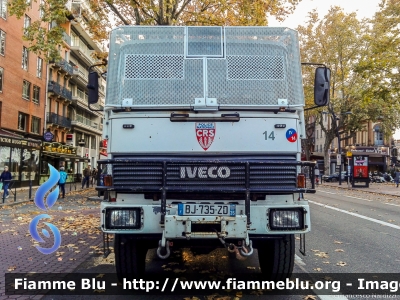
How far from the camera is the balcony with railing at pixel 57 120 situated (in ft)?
139

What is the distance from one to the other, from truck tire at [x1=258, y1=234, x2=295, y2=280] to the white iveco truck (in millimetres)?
12

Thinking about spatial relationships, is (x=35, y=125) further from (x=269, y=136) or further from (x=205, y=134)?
(x=269, y=136)

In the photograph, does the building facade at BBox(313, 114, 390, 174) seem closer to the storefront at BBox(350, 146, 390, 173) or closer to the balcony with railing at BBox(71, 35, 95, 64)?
the storefront at BBox(350, 146, 390, 173)

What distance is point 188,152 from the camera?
16.2 ft

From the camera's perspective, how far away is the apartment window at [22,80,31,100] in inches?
1384

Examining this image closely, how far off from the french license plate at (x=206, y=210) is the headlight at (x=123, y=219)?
0.48m

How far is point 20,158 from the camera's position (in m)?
30.6

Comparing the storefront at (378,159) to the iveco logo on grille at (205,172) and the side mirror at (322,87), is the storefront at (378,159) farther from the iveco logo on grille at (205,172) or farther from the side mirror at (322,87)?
the iveco logo on grille at (205,172)

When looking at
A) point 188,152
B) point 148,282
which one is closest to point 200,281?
point 148,282

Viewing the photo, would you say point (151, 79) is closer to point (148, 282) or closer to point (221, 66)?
point (221, 66)

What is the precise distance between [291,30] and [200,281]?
140 inches

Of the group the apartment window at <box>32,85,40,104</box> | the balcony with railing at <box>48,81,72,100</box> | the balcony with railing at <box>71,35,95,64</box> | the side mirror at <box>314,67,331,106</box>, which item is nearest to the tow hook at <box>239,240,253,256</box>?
the side mirror at <box>314,67,331,106</box>

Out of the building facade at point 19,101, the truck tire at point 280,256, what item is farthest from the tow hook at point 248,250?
the building facade at point 19,101

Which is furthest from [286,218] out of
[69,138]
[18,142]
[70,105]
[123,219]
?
[70,105]
